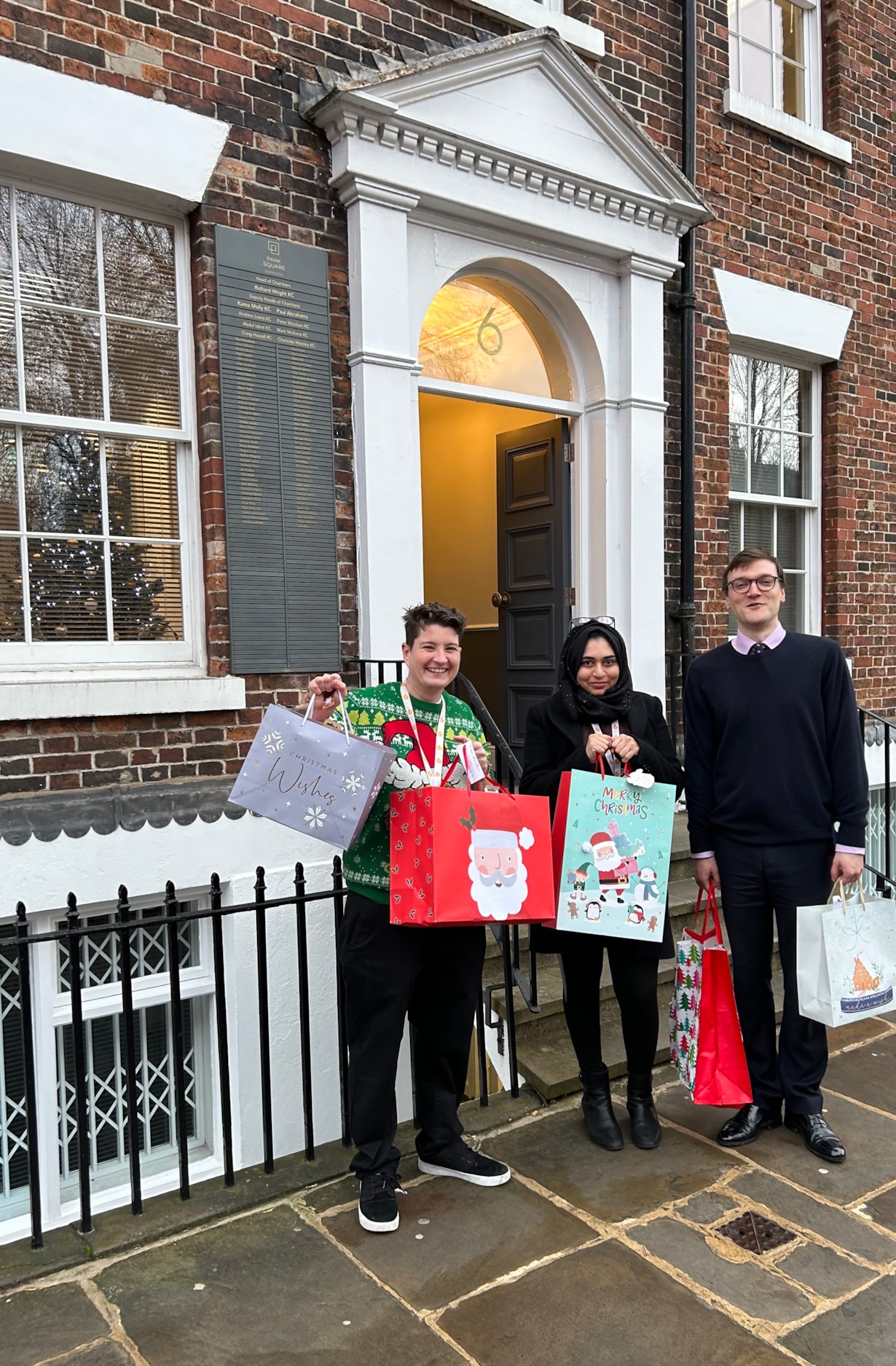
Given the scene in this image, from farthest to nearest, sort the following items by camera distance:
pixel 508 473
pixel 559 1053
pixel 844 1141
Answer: pixel 508 473, pixel 559 1053, pixel 844 1141

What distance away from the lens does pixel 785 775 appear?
3.21 m

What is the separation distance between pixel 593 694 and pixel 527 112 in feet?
12.2

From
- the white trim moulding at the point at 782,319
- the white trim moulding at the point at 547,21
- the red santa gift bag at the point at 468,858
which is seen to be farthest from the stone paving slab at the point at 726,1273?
the white trim moulding at the point at 547,21

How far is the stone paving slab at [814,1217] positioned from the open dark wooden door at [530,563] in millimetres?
3443

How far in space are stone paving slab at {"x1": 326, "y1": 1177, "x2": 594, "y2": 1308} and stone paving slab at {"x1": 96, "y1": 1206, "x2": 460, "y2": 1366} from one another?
0.27 ft

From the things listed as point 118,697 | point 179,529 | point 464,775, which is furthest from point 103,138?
point 464,775

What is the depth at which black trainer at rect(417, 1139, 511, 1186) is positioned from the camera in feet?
9.96

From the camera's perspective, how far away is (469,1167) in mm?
3043

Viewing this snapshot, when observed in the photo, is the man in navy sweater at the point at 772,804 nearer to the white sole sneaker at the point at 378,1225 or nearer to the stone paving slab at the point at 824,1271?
the stone paving slab at the point at 824,1271

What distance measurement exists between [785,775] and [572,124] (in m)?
4.07

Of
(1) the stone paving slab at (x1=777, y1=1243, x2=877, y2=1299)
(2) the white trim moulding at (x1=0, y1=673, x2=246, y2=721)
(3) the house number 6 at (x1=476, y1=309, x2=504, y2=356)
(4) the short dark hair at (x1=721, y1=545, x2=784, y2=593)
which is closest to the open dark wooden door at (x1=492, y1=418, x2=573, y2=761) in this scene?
(3) the house number 6 at (x1=476, y1=309, x2=504, y2=356)

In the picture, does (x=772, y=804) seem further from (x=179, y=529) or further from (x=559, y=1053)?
(x=179, y=529)

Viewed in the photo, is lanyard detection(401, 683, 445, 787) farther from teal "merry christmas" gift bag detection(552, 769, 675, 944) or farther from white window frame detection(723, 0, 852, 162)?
white window frame detection(723, 0, 852, 162)

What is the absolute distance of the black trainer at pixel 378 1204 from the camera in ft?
9.16
